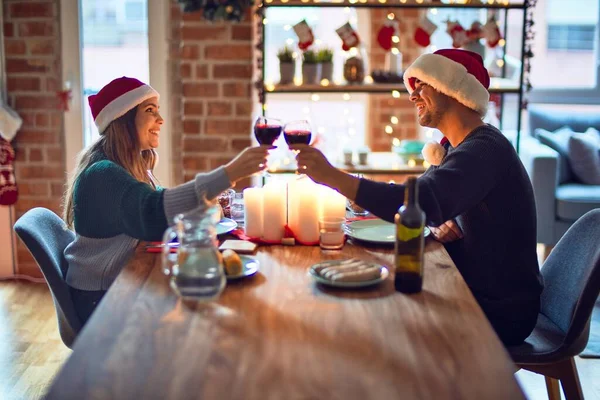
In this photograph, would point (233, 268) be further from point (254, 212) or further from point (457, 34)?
point (457, 34)

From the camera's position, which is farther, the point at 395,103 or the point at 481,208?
the point at 395,103

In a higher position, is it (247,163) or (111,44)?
(111,44)

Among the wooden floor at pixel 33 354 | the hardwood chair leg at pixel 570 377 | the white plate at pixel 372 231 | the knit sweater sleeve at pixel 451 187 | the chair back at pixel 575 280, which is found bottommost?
the wooden floor at pixel 33 354

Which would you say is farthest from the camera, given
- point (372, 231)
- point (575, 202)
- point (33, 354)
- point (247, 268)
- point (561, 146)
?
point (561, 146)

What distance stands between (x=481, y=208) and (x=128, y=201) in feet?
3.11

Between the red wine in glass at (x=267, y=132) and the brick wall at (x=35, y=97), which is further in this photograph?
the brick wall at (x=35, y=97)

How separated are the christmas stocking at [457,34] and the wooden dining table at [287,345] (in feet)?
7.86

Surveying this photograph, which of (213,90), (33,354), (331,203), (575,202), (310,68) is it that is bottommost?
(33,354)

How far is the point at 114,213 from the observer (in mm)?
2125

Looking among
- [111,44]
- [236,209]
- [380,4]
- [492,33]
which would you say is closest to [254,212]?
[236,209]

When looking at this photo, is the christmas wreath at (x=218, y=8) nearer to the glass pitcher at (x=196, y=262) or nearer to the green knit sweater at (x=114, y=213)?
the green knit sweater at (x=114, y=213)

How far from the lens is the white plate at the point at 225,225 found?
88.6 inches

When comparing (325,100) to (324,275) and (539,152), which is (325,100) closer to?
(539,152)

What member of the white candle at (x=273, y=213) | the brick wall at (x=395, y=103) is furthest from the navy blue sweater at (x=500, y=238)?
the brick wall at (x=395, y=103)
